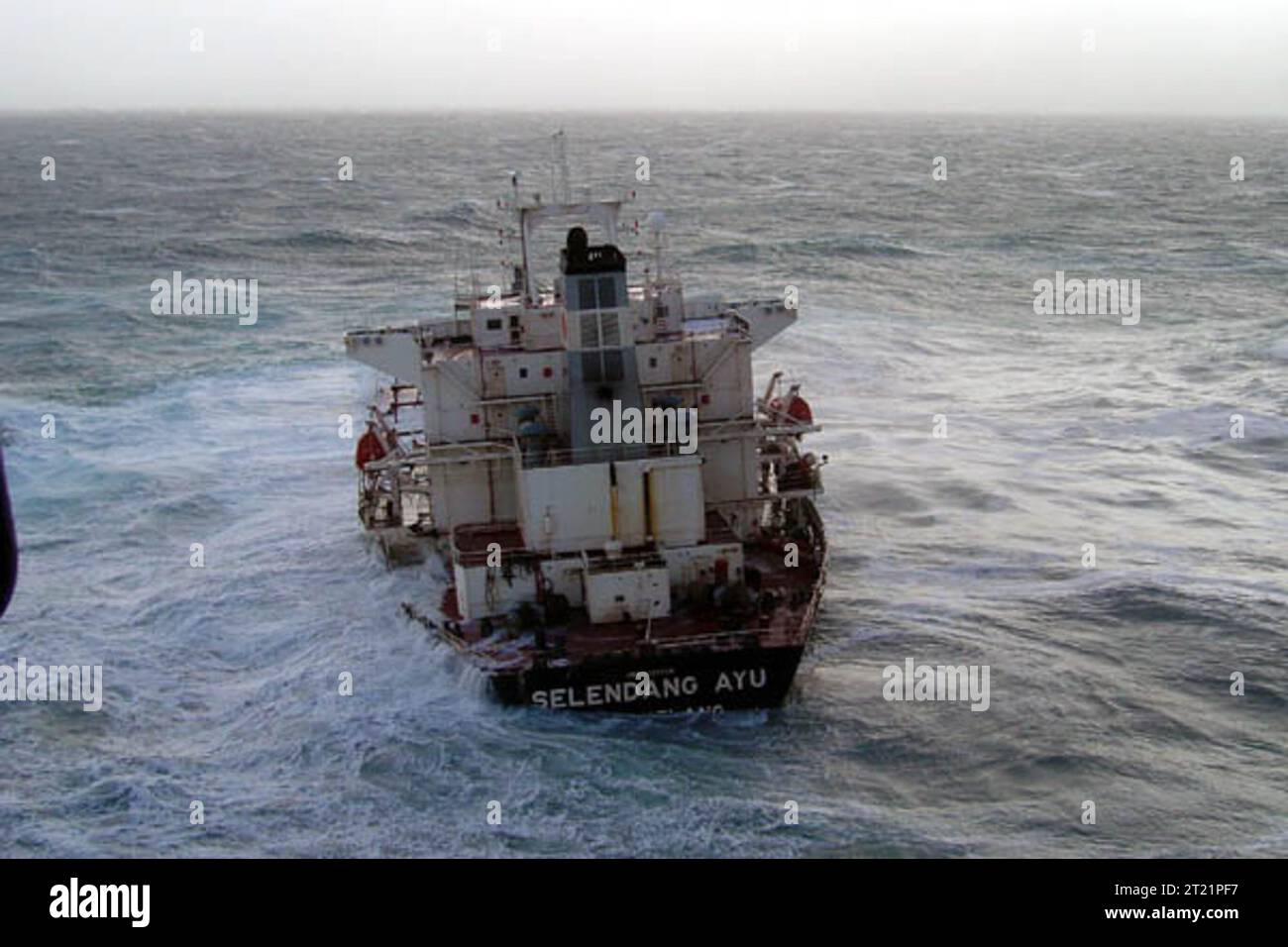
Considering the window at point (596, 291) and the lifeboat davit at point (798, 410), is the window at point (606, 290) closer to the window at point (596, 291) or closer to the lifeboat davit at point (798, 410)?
the window at point (596, 291)

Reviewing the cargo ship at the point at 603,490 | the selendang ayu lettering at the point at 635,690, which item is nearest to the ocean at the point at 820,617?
the selendang ayu lettering at the point at 635,690

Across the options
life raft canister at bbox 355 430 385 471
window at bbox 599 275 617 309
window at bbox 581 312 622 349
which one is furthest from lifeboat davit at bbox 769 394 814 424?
life raft canister at bbox 355 430 385 471

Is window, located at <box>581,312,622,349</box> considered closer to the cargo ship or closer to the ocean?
the cargo ship

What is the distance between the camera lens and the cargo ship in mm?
25609

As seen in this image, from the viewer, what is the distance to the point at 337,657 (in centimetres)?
2856

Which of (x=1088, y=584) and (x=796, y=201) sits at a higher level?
(x=796, y=201)

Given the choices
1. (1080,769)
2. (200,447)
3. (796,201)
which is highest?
(796,201)

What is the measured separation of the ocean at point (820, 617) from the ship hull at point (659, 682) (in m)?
0.39

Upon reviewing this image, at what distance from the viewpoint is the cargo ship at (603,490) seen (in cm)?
2561

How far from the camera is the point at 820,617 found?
30.7 m

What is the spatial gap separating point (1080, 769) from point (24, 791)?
17210 millimetres
